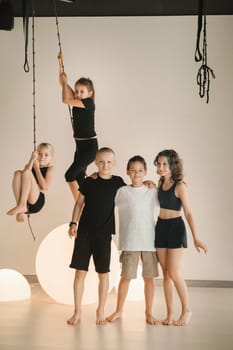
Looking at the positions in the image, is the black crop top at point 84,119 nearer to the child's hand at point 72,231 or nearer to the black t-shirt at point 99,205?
the black t-shirt at point 99,205

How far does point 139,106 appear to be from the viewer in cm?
758

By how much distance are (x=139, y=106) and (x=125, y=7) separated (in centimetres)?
113

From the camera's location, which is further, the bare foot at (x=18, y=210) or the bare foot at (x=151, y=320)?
the bare foot at (x=151, y=320)

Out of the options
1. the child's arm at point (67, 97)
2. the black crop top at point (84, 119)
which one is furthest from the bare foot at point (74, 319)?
the child's arm at point (67, 97)

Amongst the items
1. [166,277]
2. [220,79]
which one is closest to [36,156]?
[166,277]

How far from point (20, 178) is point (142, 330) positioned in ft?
5.23

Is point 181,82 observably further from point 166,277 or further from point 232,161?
point 166,277

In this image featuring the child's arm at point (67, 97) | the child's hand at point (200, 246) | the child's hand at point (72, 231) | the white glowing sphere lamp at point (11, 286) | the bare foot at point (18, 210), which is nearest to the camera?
the bare foot at point (18, 210)

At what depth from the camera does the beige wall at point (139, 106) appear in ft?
24.7


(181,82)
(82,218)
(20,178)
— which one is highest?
(181,82)

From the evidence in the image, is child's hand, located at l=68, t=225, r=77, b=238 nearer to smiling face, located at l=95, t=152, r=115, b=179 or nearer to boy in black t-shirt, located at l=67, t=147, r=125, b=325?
boy in black t-shirt, located at l=67, t=147, r=125, b=325

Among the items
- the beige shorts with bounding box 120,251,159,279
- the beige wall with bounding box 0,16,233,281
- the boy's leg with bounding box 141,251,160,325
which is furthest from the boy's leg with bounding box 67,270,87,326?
the beige wall with bounding box 0,16,233,281

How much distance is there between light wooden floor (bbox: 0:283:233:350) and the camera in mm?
4891

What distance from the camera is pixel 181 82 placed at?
7.55m
